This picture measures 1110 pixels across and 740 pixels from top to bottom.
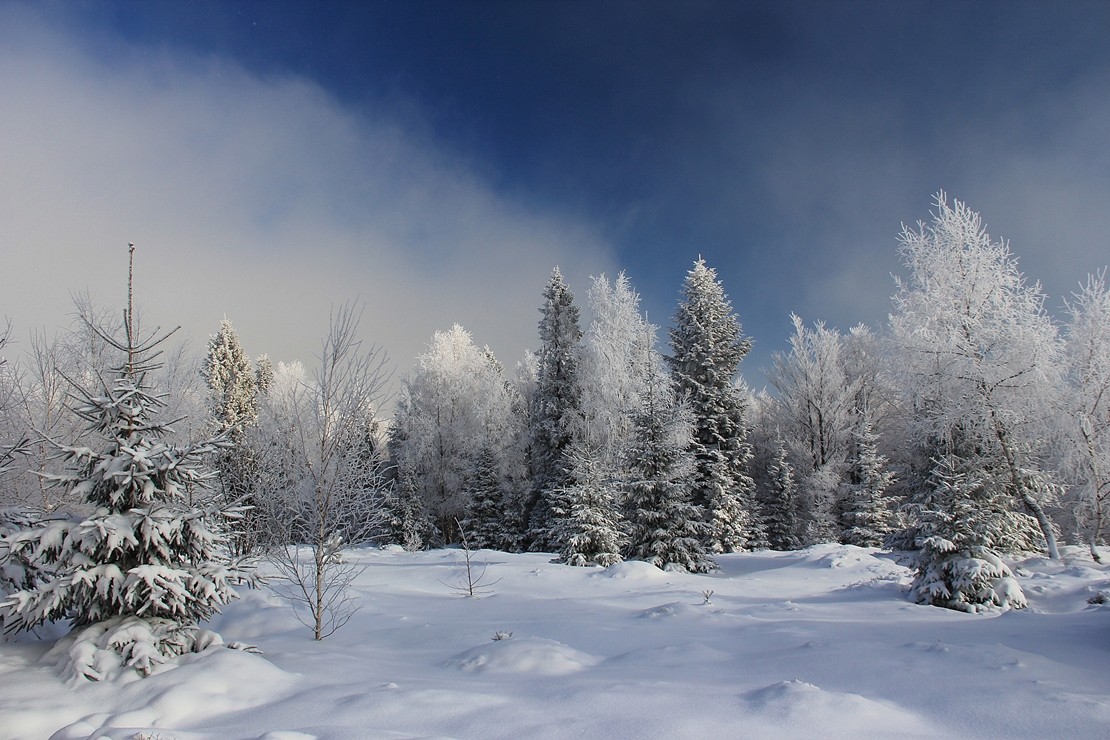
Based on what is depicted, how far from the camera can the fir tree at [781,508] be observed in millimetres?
28020

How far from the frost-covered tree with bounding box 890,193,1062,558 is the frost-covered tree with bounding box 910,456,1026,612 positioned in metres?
5.84

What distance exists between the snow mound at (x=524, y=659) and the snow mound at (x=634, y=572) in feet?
23.2

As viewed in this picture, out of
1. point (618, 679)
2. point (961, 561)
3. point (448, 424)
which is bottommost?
point (618, 679)

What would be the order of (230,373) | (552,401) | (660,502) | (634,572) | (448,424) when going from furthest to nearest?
(230,373) → (448,424) → (552,401) → (660,502) → (634,572)

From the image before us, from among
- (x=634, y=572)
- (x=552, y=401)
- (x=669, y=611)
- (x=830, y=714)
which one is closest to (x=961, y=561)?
(x=669, y=611)

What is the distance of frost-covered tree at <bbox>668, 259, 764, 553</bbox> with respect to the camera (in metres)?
23.0

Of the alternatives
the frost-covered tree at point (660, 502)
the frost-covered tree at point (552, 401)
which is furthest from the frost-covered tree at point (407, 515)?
the frost-covered tree at point (660, 502)

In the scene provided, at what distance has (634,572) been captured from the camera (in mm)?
13891

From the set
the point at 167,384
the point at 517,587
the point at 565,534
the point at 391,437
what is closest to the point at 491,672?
A: the point at 517,587

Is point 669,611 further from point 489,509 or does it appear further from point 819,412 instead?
point 819,412

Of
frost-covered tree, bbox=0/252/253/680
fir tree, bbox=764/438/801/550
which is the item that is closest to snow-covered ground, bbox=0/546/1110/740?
frost-covered tree, bbox=0/252/253/680

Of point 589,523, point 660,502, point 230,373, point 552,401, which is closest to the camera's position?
point 589,523

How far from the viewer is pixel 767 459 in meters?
31.8

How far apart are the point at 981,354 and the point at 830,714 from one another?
49.4ft
